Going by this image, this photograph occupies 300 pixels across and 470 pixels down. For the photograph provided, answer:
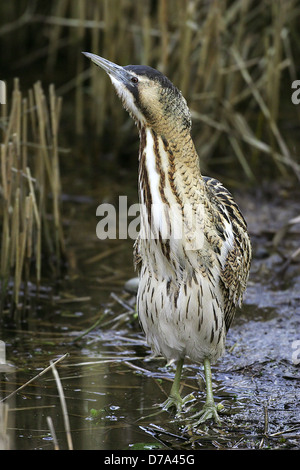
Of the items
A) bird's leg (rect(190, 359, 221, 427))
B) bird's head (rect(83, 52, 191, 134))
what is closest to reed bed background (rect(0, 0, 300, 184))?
bird's leg (rect(190, 359, 221, 427))

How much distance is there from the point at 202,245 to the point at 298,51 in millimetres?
5821

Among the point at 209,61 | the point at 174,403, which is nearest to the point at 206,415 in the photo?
the point at 174,403

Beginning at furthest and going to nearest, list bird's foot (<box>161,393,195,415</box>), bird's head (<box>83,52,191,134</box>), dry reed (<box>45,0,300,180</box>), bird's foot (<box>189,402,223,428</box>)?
dry reed (<box>45,0,300,180</box>)
bird's foot (<box>161,393,195,415</box>)
bird's foot (<box>189,402,223,428</box>)
bird's head (<box>83,52,191,134</box>)

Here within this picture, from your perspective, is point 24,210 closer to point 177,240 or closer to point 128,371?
point 128,371

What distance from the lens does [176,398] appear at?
3977 millimetres

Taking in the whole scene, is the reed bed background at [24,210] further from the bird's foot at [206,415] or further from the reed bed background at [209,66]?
the reed bed background at [209,66]

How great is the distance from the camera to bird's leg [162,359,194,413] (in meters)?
3.95

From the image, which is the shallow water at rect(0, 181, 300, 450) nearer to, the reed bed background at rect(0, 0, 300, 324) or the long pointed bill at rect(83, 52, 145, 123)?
the reed bed background at rect(0, 0, 300, 324)

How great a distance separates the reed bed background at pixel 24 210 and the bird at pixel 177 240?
3.37 ft

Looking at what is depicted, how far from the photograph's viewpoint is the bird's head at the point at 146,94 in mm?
3361

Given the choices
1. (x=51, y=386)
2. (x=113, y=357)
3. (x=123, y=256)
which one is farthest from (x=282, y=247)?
(x=51, y=386)

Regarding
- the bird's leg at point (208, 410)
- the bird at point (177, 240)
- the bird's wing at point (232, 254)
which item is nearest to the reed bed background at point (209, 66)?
the bird's wing at point (232, 254)

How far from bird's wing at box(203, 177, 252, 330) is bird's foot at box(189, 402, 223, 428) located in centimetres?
44

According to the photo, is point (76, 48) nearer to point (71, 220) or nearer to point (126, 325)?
point (71, 220)
